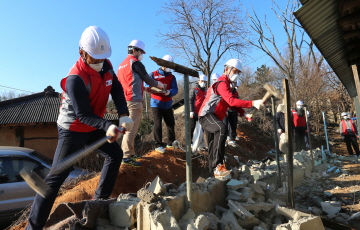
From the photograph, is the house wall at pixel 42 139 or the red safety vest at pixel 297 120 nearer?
the red safety vest at pixel 297 120

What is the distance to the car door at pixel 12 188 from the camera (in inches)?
195

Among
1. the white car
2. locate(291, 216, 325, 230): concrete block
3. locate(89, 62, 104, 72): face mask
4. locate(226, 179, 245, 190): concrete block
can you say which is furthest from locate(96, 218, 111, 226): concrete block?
the white car

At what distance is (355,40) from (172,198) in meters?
4.79

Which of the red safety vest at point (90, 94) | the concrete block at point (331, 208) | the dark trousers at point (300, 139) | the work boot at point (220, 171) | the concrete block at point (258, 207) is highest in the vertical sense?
the red safety vest at point (90, 94)

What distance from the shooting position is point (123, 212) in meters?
2.65

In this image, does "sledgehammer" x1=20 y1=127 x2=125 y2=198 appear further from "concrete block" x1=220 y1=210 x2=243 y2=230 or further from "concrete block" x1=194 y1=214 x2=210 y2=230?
"concrete block" x1=220 y1=210 x2=243 y2=230

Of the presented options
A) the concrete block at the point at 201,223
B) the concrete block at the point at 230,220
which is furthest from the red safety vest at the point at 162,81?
the concrete block at the point at 201,223

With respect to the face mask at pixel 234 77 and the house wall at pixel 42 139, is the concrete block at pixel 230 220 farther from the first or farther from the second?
the house wall at pixel 42 139

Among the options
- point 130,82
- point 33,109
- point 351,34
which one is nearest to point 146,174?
point 130,82

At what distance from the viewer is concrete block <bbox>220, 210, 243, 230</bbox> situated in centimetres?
286

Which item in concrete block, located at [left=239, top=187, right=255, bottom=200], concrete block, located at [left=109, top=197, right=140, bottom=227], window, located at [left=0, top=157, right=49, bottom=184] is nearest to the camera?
concrete block, located at [left=109, top=197, right=140, bottom=227]

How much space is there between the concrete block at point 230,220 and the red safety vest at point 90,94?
162 cm

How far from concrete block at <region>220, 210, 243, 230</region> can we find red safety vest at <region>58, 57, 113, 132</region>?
1.62 meters

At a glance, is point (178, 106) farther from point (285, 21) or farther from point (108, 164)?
point (108, 164)
